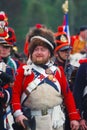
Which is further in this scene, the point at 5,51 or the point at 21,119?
the point at 5,51

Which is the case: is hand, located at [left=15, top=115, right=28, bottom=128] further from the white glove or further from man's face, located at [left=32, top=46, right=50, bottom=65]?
man's face, located at [left=32, top=46, right=50, bottom=65]

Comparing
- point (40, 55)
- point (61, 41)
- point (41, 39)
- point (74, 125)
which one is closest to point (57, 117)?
point (74, 125)

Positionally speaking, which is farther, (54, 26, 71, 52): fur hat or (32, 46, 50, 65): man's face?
(54, 26, 71, 52): fur hat

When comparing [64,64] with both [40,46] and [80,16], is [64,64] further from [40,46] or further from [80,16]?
[80,16]

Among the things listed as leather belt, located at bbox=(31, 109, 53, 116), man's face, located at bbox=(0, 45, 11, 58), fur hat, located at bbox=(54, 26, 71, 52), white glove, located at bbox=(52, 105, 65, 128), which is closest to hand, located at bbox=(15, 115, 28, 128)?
leather belt, located at bbox=(31, 109, 53, 116)

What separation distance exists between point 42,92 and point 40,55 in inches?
16.4

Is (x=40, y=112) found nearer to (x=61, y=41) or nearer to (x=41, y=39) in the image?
(x=41, y=39)

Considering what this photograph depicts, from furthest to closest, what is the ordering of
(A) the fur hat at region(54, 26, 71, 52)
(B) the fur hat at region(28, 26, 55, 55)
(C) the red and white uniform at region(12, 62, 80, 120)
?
(A) the fur hat at region(54, 26, 71, 52) < (B) the fur hat at region(28, 26, 55, 55) < (C) the red and white uniform at region(12, 62, 80, 120)

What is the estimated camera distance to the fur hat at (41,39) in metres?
8.93

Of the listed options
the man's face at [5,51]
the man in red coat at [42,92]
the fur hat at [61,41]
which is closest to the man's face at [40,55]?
the man in red coat at [42,92]

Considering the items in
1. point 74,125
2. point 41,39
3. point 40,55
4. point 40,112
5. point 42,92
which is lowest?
point 74,125

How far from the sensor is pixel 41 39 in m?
8.94

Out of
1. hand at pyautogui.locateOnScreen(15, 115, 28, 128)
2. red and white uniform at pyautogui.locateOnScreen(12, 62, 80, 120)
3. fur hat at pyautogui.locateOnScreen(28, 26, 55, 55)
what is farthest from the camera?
fur hat at pyautogui.locateOnScreen(28, 26, 55, 55)

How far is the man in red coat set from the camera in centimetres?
869
